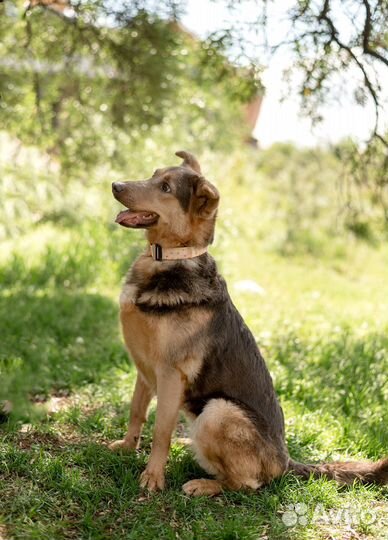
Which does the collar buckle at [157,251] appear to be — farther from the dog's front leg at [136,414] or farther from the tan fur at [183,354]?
the dog's front leg at [136,414]

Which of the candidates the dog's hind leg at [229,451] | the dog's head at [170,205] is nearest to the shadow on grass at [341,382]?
the dog's hind leg at [229,451]

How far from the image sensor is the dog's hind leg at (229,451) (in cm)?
394

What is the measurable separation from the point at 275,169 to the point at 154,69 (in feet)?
38.7

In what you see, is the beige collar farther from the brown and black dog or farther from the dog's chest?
the dog's chest

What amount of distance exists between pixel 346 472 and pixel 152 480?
4.43ft

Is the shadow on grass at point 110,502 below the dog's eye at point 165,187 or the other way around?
below

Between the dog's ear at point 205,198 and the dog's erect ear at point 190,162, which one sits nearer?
the dog's ear at point 205,198

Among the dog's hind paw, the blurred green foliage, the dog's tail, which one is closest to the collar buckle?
the dog's hind paw

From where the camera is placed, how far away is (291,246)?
586 inches

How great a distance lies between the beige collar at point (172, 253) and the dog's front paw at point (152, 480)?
1.40m

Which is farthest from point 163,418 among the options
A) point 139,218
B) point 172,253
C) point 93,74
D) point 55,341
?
point 93,74

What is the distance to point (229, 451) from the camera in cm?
394

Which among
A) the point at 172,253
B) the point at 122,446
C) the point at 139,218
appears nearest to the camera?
the point at 139,218

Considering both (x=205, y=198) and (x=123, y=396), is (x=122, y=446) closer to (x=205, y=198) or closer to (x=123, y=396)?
(x=123, y=396)
